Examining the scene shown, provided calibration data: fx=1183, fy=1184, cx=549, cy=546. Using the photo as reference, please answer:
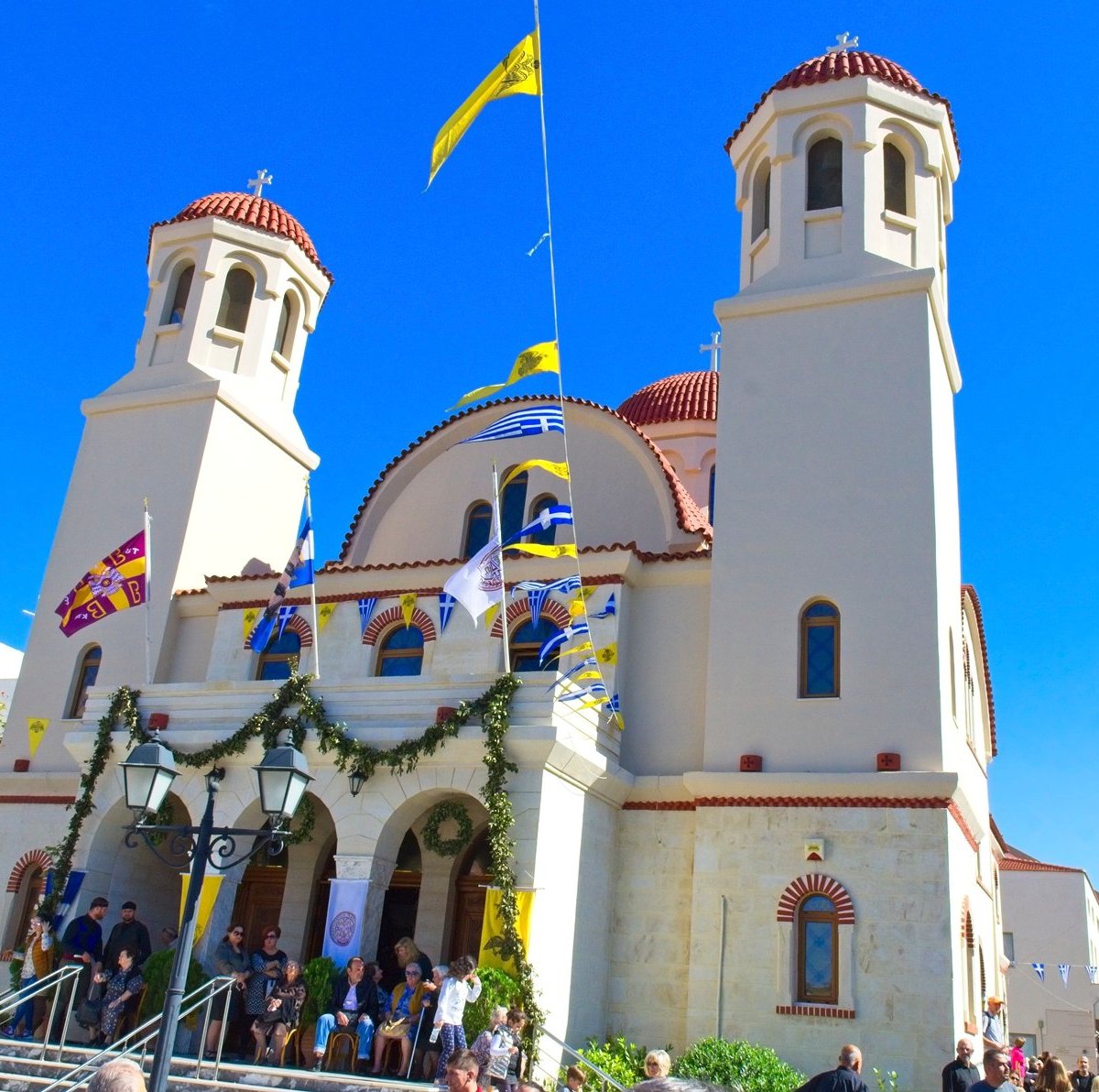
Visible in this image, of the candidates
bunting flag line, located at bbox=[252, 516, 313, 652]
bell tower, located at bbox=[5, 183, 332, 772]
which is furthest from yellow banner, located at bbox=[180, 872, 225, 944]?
bell tower, located at bbox=[5, 183, 332, 772]

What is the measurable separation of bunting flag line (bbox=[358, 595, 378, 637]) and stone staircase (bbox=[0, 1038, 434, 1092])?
763 centimetres

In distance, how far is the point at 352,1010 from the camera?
13586 mm

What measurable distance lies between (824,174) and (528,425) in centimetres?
733

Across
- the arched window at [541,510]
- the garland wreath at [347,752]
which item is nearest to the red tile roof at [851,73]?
the arched window at [541,510]

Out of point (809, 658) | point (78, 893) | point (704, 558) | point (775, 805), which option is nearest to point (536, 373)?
point (704, 558)

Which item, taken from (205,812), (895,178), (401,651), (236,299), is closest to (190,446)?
(236,299)

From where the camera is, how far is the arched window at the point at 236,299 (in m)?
23.7

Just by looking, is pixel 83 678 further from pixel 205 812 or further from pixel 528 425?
pixel 205 812

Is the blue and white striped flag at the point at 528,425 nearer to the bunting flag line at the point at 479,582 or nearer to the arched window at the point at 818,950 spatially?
the bunting flag line at the point at 479,582

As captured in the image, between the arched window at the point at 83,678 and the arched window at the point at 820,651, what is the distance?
12.1m

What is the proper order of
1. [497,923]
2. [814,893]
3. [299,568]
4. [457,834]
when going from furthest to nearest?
[299,568] < [457,834] < [814,893] < [497,923]

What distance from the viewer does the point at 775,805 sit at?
1559 centimetres

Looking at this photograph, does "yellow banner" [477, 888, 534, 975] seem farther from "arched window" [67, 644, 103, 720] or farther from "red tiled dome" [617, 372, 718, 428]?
"red tiled dome" [617, 372, 718, 428]

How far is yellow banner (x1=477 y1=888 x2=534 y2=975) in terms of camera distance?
45.6 feet
